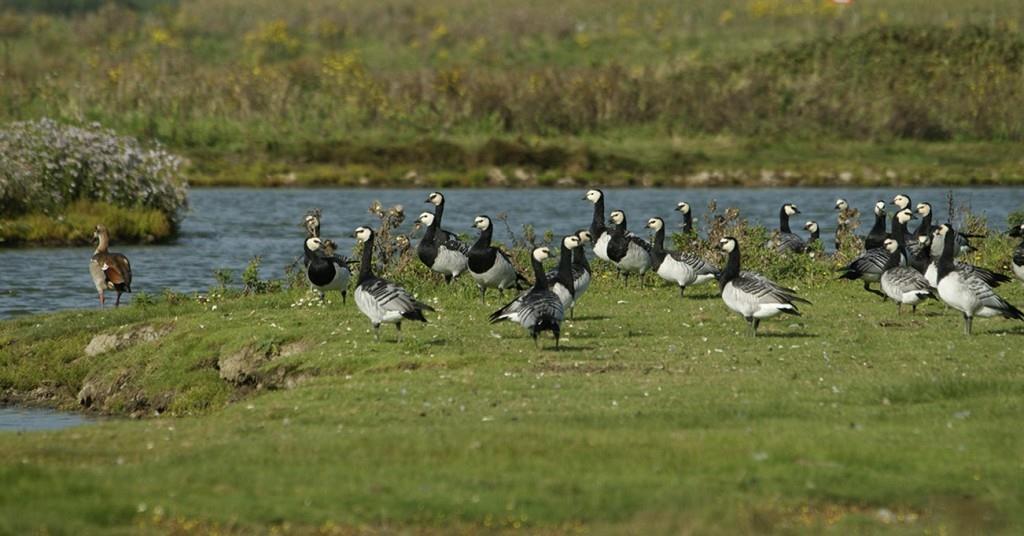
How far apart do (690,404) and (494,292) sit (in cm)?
1315

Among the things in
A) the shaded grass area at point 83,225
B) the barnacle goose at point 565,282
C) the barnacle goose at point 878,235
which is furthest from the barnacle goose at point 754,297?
the shaded grass area at point 83,225

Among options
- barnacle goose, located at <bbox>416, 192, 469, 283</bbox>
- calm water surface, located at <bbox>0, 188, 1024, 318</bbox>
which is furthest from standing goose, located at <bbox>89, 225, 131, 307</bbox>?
barnacle goose, located at <bbox>416, 192, 469, 283</bbox>

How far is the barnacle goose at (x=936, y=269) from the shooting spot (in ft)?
84.9

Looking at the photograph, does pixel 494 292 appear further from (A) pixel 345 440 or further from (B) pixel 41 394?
(A) pixel 345 440

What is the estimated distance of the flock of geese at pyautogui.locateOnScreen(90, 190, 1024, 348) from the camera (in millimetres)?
23562

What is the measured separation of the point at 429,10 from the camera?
131125mm

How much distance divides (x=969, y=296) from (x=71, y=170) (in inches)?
1394

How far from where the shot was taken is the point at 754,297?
24.0 m

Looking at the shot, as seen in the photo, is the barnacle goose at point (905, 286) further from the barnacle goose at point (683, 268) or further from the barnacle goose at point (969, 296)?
the barnacle goose at point (683, 268)

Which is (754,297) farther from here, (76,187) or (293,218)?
(293,218)

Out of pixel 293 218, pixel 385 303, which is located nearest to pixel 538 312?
pixel 385 303

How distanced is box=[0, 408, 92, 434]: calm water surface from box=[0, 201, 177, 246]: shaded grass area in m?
26.4

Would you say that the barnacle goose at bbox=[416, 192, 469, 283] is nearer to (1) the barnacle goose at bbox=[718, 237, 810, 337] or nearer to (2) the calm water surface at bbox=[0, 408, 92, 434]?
(1) the barnacle goose at bbox=[718, 237, 810, 337]

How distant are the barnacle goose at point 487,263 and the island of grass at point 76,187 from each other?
1019 inches
